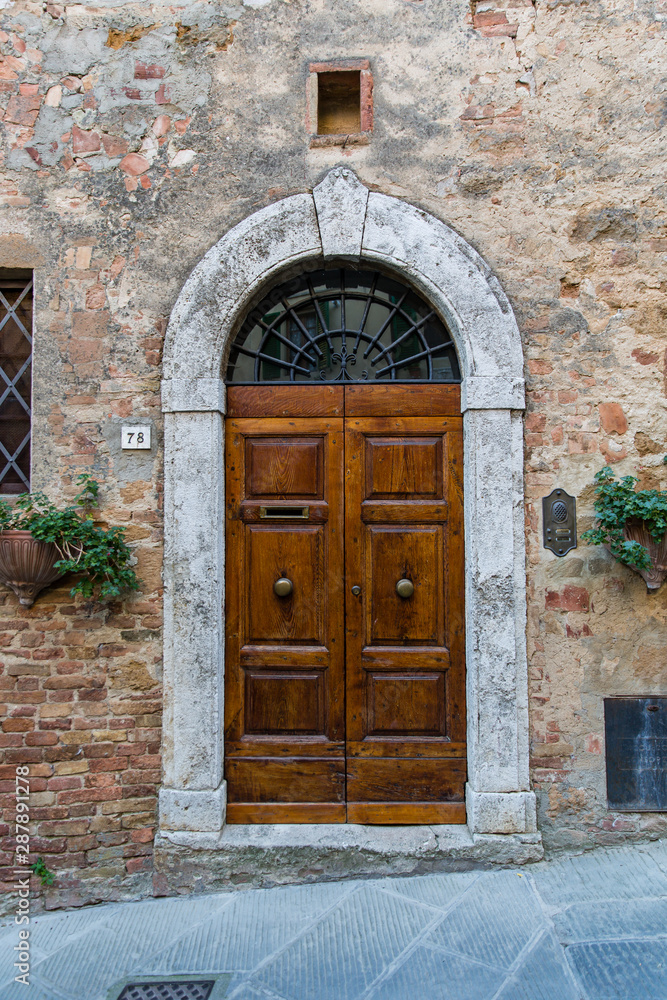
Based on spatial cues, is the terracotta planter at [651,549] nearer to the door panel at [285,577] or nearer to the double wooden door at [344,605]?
the double wooden door at [344,605]

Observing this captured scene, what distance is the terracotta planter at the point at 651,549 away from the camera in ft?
9.87

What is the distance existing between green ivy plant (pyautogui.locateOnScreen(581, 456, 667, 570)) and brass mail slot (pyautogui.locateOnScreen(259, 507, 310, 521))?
146 centimetres

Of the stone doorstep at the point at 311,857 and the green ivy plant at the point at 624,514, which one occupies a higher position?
the green ivy plant at the point at 624,514

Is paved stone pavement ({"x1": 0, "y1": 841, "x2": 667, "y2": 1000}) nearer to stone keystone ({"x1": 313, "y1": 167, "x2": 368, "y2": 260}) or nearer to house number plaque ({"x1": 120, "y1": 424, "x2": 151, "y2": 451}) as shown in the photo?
house number plaque ({"x1": 120, "y1": 424, "x2": 151, "y2": 451})

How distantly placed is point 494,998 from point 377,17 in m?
4.58

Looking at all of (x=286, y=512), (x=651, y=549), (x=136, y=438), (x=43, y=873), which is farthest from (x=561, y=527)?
(x=43, y=873)

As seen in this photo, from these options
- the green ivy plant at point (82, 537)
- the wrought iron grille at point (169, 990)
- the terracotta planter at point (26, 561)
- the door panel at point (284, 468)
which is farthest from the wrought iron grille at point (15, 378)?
the wrought iron grille at point (169, 990)

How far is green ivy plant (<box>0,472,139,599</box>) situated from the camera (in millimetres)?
2977

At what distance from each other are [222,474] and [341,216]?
1.50 metres

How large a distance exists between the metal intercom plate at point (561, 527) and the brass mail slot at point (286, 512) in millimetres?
1263

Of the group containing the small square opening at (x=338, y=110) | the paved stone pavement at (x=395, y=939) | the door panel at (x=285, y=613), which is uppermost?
the small square opening at (x=338, y=110)

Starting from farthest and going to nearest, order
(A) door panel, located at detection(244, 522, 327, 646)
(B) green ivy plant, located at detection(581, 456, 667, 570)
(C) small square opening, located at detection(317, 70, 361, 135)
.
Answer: (C) small square opening, located at detection(317, 70, 361, 135)
(A) door panel, located at detection(244, 522, 327, 646)
(B) green ivy plant, located at detection(581, 456, 667, 570)

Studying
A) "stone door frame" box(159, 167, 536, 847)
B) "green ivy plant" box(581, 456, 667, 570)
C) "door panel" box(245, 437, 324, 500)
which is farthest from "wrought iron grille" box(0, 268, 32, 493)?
"green ivy plant" box(581, 456, 667, 570)

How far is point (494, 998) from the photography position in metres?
2.33
